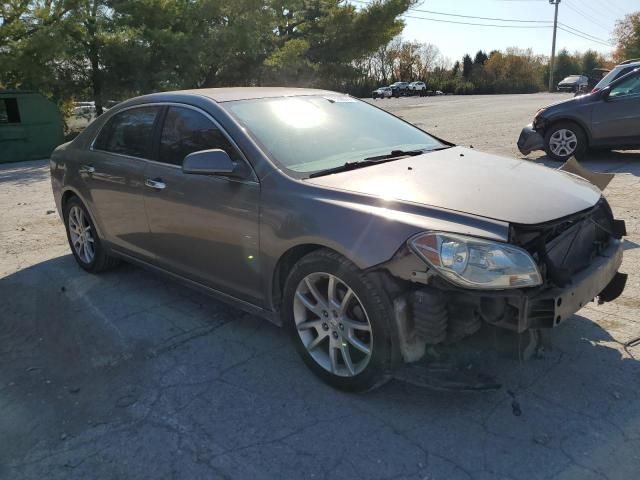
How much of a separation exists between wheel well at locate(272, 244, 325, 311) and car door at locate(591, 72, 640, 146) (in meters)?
7.98

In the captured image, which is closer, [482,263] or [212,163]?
[482,263]

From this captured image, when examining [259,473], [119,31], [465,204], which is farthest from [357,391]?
[119,31]

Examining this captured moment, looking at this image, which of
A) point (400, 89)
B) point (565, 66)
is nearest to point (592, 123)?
point (400, 89)

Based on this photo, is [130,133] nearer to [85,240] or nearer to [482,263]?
[85,240]

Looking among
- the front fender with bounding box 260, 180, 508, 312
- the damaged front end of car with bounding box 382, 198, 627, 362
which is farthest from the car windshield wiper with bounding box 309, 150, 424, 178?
the damaged front end of car with bounding box 382, 198, 627, 362

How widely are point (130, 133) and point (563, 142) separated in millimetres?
7808

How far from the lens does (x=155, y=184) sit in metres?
4.07

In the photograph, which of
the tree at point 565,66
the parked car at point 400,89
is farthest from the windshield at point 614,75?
the tree at point 565,66

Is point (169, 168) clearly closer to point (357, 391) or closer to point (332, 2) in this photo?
point (357, 391)

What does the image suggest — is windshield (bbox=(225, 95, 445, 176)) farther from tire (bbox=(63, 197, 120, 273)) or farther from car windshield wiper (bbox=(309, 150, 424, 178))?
tire (bbox=(63, 197, 120, 273))

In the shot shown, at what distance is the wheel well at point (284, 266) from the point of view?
3.18m

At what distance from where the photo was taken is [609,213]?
3475 millimetres

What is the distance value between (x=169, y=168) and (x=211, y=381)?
1.59 meters

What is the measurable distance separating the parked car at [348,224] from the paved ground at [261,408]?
1.01 feet
